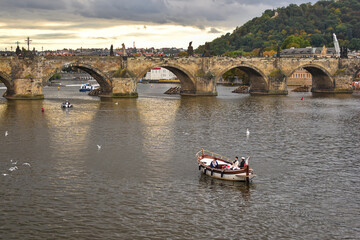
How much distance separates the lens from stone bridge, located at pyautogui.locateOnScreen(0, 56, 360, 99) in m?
71.5

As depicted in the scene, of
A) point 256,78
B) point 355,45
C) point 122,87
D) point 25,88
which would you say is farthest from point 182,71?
point 355,45

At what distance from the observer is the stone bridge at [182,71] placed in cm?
7150

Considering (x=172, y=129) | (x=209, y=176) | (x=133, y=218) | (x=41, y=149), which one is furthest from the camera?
(x=172, y=129)

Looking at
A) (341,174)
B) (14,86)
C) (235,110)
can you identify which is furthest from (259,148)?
(14,86)

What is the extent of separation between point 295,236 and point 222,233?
2.86 metres

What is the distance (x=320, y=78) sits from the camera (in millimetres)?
106938

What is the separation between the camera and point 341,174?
2709cm

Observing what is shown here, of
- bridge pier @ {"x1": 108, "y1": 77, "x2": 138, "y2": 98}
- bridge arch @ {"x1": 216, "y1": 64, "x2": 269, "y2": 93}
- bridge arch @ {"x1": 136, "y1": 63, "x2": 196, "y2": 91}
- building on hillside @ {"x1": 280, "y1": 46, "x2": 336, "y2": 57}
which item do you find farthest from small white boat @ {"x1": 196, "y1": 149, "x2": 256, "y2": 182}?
building on hillside @ {"x1": 280, "y1": 46, "x2": 336, "y2": 57}

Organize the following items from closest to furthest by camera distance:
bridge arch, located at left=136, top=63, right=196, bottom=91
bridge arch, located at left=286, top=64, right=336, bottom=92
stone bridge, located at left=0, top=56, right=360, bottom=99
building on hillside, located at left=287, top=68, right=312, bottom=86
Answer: stone bridge, located at left=0, top=56, right=360, bottom=99, bridge arch, located at left=136, top=63, right=196, bottom=91, bridge arch, located at left=286, top=64, right=336, bottom=92, building on hillside, located at left=287, top=68, right=312, bottom=86

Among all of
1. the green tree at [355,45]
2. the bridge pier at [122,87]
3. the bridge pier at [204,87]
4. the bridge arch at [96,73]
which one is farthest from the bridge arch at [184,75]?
the green tree at [355,45]

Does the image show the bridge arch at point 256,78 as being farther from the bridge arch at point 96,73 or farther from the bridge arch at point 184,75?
the bridge arch at point 96,73

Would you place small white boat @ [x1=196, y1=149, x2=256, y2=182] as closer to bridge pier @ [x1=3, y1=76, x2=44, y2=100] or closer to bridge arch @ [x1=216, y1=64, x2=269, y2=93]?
bridge pier @ [x1=3, y1=76, x2=44, y2=100]

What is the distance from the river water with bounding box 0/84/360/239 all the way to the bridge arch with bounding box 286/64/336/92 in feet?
188

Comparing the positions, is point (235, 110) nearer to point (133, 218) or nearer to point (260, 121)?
point (260, 121)
